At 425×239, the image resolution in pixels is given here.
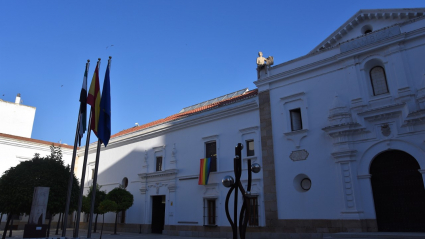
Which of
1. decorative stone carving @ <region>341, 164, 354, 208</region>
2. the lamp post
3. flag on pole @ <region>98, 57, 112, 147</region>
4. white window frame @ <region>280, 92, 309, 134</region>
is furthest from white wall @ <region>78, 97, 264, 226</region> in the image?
flag on pole @ <region>98, 57, 112, 147</region>

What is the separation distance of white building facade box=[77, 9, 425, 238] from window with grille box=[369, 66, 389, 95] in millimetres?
41

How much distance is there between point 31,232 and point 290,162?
1065 centimetres

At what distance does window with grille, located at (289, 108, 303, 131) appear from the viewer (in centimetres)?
1509

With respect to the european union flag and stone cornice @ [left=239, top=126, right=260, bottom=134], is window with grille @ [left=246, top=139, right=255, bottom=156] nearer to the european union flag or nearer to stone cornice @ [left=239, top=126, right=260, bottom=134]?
stone cornice @ [left=239, top=126, right=260, bottom=134]

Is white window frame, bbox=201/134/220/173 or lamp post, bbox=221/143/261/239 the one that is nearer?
lamp post, bbox=221/143/261/239

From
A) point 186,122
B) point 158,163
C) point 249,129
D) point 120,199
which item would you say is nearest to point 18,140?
point 120,199

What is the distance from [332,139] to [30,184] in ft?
40.8

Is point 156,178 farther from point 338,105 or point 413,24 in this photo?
point 413,24

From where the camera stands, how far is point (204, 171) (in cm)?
1747

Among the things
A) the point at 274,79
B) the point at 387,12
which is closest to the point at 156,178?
the point at 274,79

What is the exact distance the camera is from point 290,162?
14.6 m

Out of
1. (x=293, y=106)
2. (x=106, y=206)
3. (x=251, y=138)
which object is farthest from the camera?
(x=106, y=206)

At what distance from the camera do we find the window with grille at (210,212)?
55.7 feet

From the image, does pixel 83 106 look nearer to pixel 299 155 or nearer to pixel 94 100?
pixel 94 100
